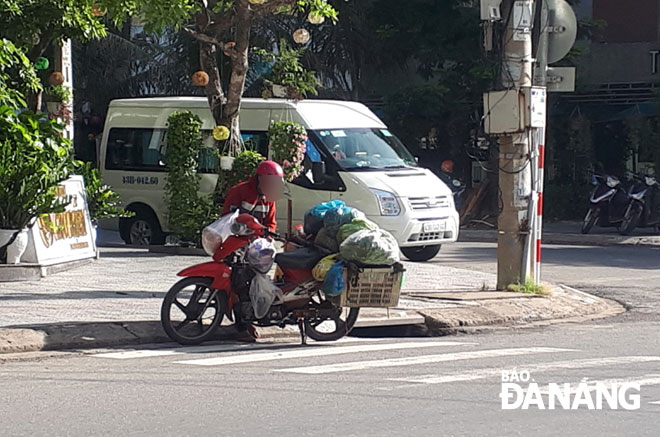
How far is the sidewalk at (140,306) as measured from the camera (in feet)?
34.3

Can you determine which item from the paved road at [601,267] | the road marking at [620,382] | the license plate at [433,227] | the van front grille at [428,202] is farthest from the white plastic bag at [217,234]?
the license plate at [433,227]

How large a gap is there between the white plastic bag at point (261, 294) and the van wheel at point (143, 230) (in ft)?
31.7

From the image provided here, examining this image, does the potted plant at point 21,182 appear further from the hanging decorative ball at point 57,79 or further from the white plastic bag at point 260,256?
the white plastic bag at point 260,256

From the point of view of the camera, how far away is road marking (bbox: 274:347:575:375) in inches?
356

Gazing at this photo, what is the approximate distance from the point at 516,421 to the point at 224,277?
4070 millimetres

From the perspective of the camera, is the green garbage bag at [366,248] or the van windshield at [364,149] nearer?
the green garbage bag at [366,248]

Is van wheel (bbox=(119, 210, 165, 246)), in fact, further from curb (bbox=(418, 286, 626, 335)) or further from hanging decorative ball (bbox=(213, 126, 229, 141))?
curb (bbox=(418, 286, 626, 335))

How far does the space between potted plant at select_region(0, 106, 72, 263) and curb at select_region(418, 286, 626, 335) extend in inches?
190

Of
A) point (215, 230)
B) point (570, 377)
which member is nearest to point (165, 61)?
point (215, 230)

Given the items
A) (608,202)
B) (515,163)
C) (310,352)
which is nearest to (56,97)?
(515,163)

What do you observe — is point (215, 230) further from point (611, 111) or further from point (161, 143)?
point (611, 111)

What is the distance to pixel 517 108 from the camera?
1332cm

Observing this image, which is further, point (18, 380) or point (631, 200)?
point (631, 200)

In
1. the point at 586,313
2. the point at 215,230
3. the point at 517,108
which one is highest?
the point at 517,108
